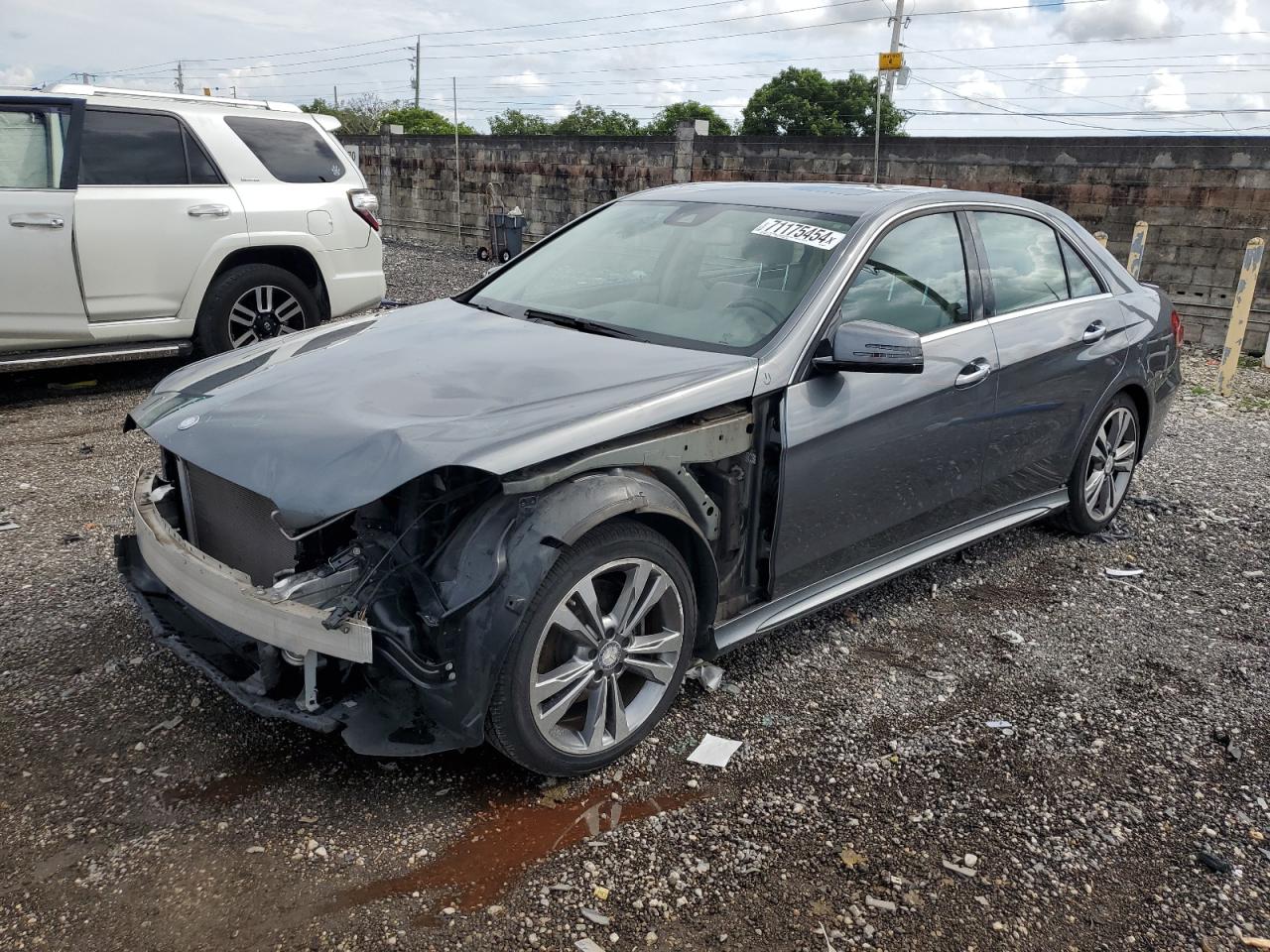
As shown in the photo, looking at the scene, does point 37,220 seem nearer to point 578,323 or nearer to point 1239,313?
point 578,323

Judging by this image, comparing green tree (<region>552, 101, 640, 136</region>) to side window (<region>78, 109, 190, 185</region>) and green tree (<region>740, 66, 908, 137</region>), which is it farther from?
side window (<region>78, 109, 190, 185</region>)

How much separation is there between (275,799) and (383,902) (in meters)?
0.55

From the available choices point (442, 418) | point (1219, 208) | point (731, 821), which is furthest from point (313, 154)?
point (1219, 208)

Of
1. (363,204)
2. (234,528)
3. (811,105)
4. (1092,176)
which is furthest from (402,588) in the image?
(811,105)

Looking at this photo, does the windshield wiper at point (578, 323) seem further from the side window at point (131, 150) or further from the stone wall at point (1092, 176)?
the stone wall at point (1092, 176)

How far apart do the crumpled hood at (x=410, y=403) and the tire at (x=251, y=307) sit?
3643 millimetres

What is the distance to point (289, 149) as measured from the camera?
298 inches

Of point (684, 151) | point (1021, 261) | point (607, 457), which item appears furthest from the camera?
point (684, 151)

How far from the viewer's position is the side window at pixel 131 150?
6.64 meters

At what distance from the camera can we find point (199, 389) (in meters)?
3.33

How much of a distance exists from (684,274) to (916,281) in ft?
2.93

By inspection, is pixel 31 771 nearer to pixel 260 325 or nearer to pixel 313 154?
pixel 260 325

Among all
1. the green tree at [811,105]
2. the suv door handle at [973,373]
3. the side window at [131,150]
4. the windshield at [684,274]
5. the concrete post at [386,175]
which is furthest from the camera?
the green tree at [811,105]

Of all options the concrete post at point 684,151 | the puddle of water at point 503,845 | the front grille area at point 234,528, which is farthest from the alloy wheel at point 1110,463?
the concrete post at point 684,151
